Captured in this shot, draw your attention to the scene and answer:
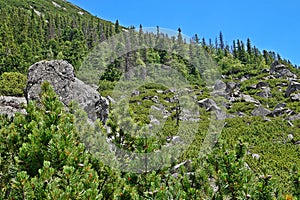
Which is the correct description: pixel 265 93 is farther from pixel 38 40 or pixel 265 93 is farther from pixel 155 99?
pixel 38 40

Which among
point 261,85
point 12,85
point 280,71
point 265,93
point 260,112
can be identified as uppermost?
point 280,71

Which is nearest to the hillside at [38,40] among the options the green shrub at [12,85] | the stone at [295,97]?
the green shrub at [12,85]

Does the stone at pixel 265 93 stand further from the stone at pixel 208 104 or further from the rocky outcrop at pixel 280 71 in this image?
the rocky outcrop at pixel 280 71

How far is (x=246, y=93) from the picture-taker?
154 feet

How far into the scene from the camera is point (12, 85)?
102 ft

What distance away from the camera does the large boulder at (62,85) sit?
1373 cm

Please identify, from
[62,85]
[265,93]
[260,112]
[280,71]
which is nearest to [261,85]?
[265,93]

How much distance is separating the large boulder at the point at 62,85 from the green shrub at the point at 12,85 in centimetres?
1711

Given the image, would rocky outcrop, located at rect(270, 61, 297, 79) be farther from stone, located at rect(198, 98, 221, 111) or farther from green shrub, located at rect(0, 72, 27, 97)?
green shrub, located at rect(0, 72, 27, 97)

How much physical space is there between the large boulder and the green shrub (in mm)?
17106

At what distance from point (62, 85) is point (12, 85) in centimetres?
1950

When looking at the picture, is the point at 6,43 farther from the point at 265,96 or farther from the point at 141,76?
the point at 265,96

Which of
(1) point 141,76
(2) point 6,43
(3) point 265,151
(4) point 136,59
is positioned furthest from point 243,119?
(2) point 6,43

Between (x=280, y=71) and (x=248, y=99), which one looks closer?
(x=248, y=99)
